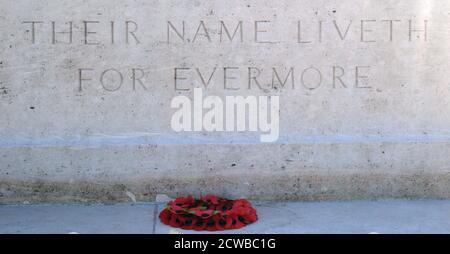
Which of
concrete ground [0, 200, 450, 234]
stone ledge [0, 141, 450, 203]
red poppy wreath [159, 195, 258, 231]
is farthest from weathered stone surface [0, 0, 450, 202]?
red poppy wreath [159, 195, 258, 231]

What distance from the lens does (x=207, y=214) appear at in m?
4.76

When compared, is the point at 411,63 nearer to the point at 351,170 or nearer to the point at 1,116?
the point at 351,170

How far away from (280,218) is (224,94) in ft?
3.88

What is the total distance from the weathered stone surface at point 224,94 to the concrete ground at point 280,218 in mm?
165

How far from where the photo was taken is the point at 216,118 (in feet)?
18.2

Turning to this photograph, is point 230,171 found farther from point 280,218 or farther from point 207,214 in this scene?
point 207,214

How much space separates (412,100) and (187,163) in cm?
198

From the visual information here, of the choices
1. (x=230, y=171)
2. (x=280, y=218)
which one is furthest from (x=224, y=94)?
(x=280, y=218)

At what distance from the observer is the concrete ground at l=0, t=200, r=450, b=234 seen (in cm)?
Result: 471

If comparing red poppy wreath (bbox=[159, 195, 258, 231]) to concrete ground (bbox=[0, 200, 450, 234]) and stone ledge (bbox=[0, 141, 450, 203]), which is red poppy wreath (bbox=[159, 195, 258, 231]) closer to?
concrete ground (bbox=[0, 200, 450, 234])

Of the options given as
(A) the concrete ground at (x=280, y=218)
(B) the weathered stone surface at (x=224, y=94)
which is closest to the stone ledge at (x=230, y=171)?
(B) the weathered stone surface at (x=224, y=94)

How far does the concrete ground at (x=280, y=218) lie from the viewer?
471 cm

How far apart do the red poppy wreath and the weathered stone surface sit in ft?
1.25

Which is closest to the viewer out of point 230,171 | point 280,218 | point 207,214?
point 207,214
